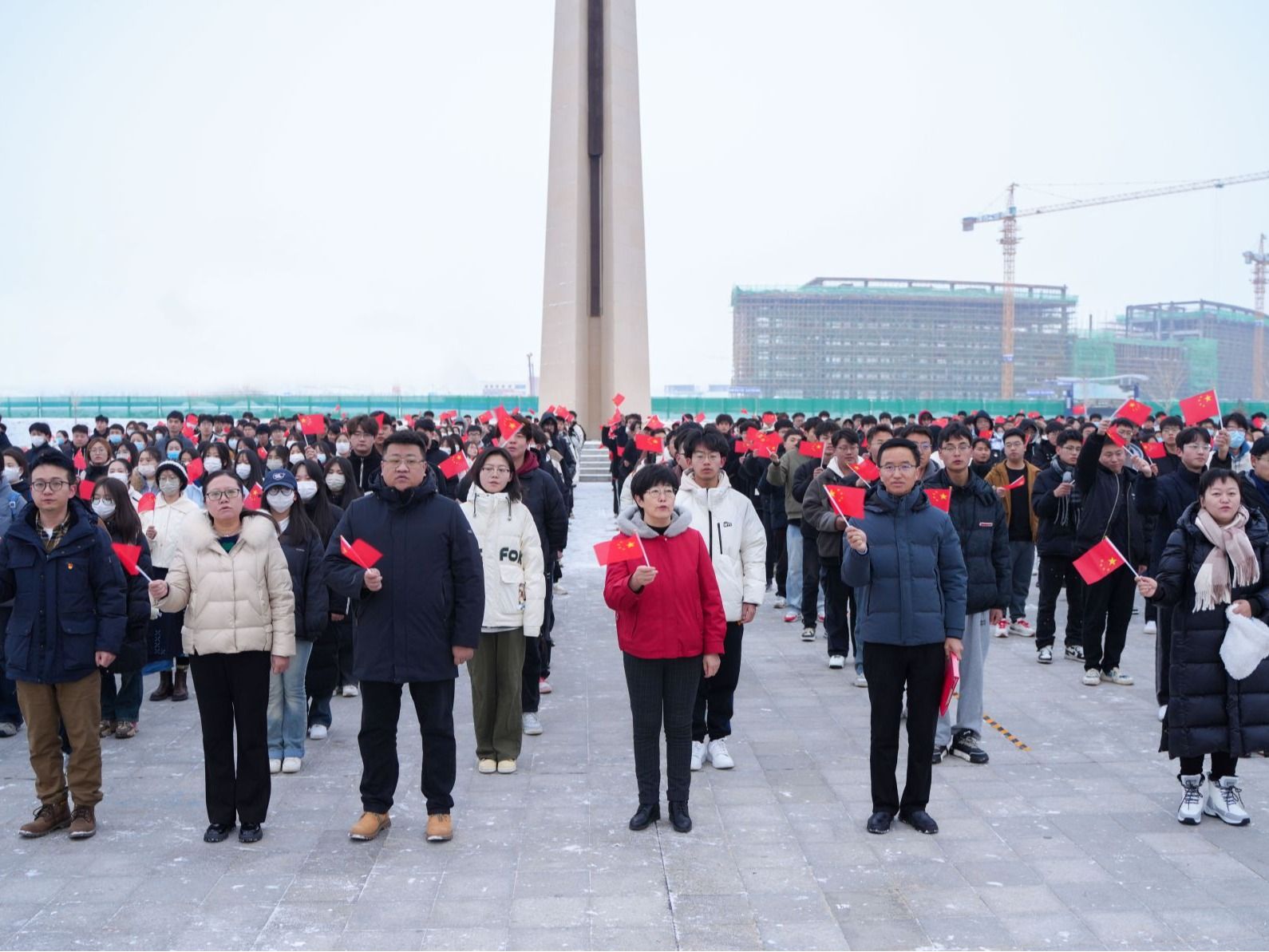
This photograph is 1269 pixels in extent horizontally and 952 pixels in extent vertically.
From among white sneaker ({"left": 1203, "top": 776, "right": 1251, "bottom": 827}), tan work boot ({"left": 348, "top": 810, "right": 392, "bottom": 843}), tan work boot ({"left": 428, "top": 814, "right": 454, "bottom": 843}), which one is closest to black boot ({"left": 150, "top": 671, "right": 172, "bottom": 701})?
tan work boot ({"left": 348, "top": 810, "right": 392, "bottom": 843})

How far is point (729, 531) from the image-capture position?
263 inches

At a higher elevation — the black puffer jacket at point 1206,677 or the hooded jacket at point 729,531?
the hooded jacket at point 729,531

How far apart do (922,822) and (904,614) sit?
1.07m

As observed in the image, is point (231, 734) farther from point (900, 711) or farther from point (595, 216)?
point (595, 216)

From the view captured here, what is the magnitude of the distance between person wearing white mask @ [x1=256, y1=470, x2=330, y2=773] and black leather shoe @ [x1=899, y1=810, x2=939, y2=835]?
3.56 metres

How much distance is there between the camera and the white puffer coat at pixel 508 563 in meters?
6.71

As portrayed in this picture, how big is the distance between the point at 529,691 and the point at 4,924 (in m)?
3.63

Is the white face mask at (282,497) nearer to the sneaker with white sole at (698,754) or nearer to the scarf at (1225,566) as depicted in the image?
the sneaker with white sole at (698,754)

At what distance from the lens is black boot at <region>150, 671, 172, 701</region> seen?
874 centimetres

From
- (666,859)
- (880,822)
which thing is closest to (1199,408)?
(880,822)

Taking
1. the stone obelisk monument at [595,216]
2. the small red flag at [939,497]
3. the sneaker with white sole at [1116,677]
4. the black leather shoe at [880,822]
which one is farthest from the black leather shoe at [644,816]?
the stone obelisk monument at [595,216]

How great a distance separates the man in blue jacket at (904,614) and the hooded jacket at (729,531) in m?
0.94

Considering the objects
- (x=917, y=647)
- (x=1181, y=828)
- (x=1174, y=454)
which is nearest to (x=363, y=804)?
(x=917, y=647)

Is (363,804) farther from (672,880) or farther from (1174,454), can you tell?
(1174,454)
